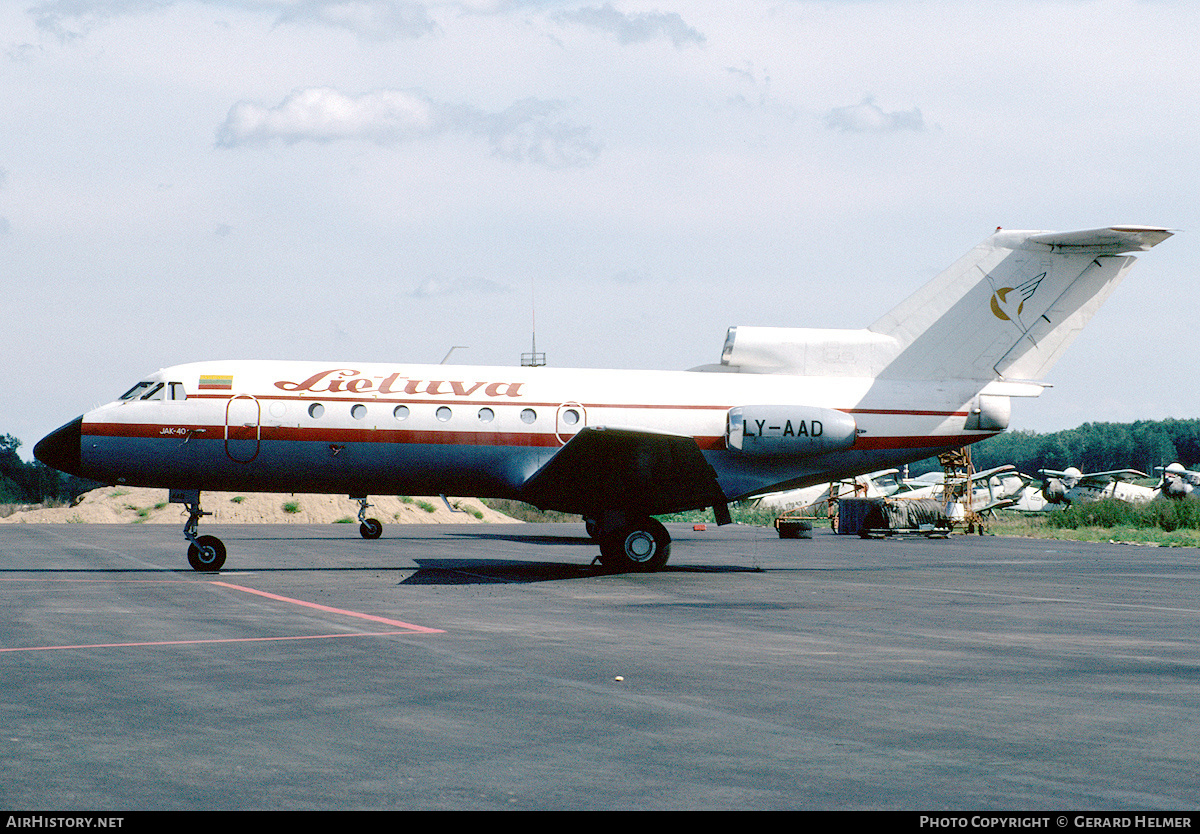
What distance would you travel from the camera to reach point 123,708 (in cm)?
732

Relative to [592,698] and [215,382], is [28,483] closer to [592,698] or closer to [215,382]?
[215,382]

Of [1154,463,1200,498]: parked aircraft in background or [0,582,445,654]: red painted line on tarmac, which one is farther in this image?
[1154,463,1200,498]: parked aircraft in background

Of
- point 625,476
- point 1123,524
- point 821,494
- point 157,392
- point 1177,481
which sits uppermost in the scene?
point 157,392

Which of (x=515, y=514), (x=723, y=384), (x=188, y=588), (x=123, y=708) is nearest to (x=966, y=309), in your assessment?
(x=723, y=384)

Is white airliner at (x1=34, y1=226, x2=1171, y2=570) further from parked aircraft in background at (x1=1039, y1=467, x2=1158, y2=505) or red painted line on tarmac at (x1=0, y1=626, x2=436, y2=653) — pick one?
parked aircraft in background at (x1=1039, y1=467, x2=1158, y2=505)

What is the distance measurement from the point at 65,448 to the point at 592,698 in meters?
16.1

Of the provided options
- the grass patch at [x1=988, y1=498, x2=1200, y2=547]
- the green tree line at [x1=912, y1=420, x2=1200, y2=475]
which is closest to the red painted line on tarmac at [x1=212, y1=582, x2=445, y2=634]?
the grass patch at [x1=988, y1=498, x2=1200, y2=547]

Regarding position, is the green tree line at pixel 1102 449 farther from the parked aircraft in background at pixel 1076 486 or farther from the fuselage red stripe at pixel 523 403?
the fuselage red stripe at pixel 523 403

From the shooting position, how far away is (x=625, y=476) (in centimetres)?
2069

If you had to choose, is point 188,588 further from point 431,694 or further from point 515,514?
point 515,514

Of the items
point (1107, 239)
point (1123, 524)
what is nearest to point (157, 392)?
point (1107, 239)

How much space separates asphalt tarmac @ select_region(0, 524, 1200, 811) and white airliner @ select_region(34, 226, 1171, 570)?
11.7 ft

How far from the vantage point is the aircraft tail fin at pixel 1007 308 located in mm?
21688

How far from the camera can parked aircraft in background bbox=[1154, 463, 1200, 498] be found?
181 feet
